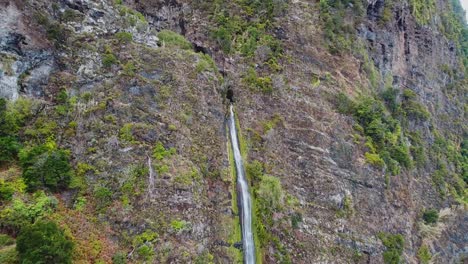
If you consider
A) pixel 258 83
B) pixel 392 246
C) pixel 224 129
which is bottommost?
pixel 392 246

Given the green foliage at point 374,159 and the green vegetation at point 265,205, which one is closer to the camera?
the green vegetation at point 265,205

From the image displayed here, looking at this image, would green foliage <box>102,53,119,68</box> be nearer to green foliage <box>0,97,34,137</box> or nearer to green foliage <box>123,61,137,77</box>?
green foliage <box>123,61,137,77</box>

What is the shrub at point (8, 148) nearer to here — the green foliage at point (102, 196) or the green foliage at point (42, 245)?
the green foliage at point (102, 196)

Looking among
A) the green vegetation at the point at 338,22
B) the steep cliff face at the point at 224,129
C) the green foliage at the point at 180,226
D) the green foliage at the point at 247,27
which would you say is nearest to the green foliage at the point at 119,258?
the steep cliff face at the point at 224,129

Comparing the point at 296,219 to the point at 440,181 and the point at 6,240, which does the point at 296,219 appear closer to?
the point at 6,240

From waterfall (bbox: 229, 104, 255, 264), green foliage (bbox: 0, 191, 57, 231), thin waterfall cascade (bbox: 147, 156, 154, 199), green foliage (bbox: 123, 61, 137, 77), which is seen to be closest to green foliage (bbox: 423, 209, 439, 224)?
waterfall (bbox: 229, 104, 255, 264)

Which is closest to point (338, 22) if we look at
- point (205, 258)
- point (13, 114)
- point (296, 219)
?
point (296, 219)
